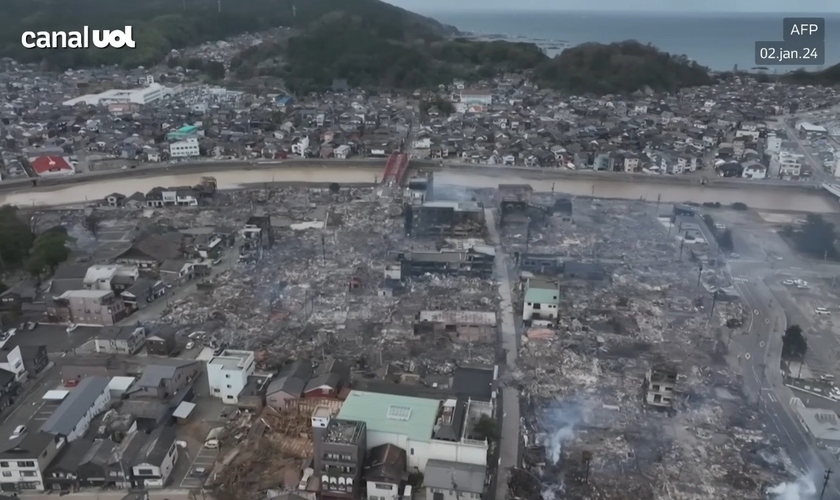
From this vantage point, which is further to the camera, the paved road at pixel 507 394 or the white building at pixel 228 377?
the white building at pixel 228 377

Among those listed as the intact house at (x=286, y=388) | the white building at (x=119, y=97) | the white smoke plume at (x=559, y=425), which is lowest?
the white smoke plume at (x=559, y=425)

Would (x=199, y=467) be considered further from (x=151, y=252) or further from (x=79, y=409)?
(x=151, y=252)

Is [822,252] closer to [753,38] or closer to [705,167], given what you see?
[705,167]

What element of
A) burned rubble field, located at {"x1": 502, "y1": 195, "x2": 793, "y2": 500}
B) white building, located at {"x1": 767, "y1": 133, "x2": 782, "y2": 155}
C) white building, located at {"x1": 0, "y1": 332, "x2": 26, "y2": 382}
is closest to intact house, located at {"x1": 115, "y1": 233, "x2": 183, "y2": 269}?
white building, located at {"x1": 0, "y1": 332, "x2": 26, "y2": 382}

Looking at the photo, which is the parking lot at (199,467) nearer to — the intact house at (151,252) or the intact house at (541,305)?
the intact house at (541,305)

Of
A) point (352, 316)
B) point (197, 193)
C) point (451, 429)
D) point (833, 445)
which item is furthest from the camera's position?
point (197, 193)

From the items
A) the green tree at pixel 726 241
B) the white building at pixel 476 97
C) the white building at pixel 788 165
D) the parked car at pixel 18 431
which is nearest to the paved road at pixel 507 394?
the green tree at pixel 726 241

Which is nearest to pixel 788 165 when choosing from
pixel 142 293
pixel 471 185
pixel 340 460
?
pixel 471 185

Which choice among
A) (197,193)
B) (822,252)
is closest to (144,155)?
(197,193)
